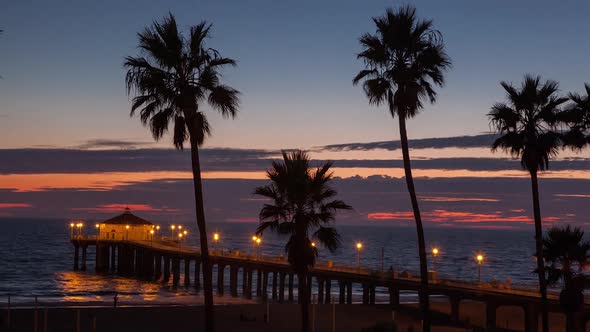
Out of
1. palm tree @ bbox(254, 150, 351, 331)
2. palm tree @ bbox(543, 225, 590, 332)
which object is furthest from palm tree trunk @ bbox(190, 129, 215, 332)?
palm tree @ bbox(543, 225, 590, 332)

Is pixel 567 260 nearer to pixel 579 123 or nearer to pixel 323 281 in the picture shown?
Answer: pixel 579 123

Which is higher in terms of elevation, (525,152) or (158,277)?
(525,152)

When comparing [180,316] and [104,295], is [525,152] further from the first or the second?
[104,295]

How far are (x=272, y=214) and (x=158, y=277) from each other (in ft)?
240

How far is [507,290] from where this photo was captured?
49.6m

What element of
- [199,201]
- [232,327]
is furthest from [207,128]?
[232,327]

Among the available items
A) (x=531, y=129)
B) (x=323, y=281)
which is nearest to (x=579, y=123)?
(x=531, y=129)

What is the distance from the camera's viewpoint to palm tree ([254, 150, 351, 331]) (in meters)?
29.3

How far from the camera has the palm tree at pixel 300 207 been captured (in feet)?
96.0

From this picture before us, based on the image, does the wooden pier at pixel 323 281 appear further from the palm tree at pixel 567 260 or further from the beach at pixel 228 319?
the palm tree at pixel 567 260

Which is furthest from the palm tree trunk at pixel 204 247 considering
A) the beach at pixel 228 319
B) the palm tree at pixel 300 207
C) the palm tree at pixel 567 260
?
the palm tree at pixel 567 260

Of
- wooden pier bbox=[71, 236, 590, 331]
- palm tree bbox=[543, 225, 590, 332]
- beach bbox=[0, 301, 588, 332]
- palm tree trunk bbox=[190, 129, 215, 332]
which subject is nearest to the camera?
palm tree trunk bbox=[190, 129, 215, 332]

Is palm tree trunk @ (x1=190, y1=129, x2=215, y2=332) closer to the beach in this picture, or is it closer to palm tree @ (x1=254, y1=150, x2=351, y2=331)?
palm tree @ (x1=254, y1=150, x2=351, y2=331)

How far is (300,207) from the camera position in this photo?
2964 centimetres
